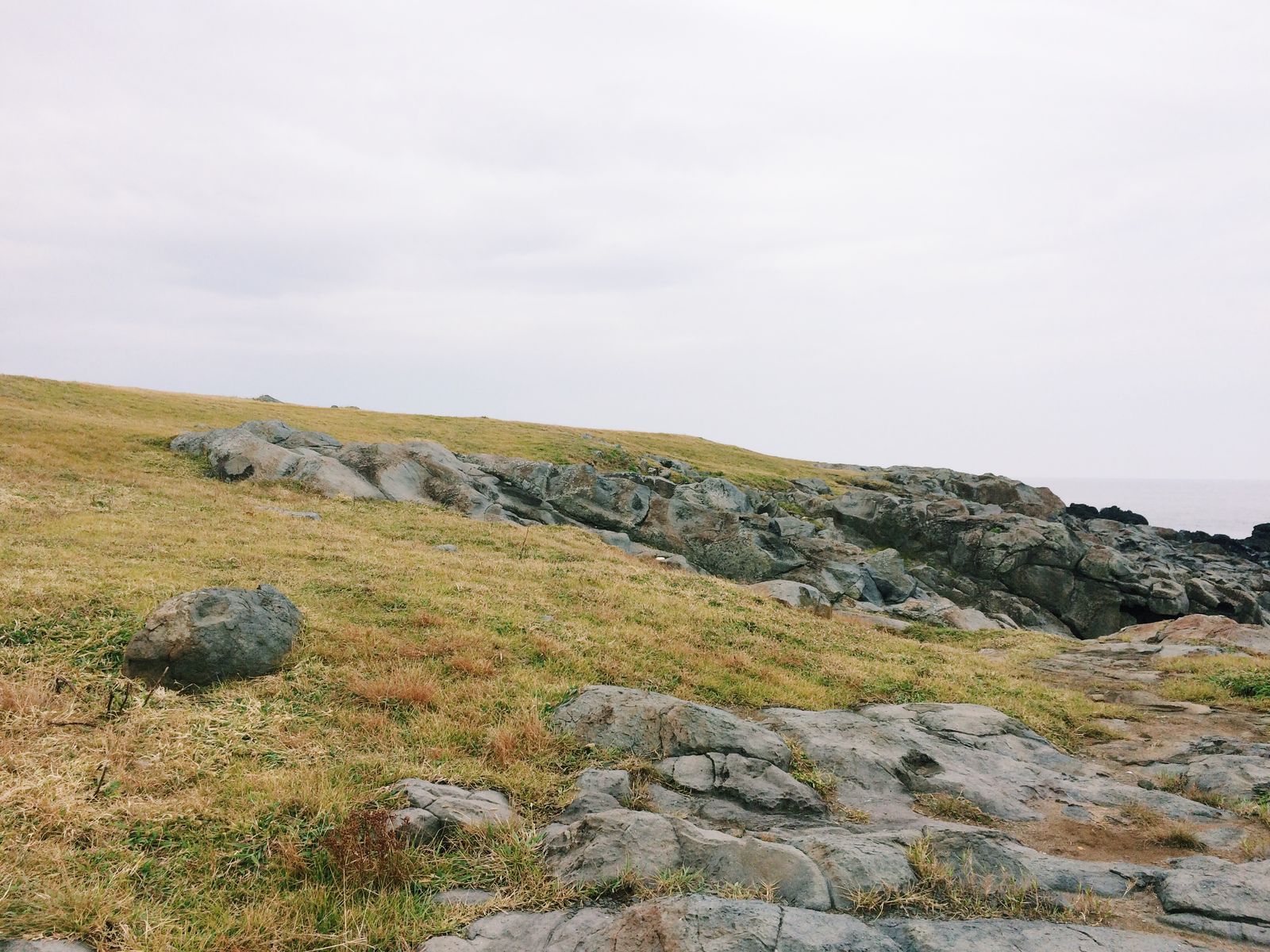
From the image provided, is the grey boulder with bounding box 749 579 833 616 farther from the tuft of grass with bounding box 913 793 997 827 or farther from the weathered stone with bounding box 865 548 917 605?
the tuft of grass with bounding box 913 793 997 827

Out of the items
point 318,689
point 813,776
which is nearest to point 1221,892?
point 813,776

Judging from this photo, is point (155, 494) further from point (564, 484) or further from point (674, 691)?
point (674, 691)

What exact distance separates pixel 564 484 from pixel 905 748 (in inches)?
1359

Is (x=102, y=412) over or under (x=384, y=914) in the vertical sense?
over

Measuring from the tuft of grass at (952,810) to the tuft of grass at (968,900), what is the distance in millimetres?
2742

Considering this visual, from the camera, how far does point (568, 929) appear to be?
643cm

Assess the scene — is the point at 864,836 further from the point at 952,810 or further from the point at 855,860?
the point at 952,810

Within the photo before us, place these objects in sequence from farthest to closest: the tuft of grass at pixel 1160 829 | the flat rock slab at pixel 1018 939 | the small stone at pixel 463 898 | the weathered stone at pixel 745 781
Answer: the weathered stone at pixel 745 781 < the tuft of grass at pixel 1160 829 < the small stone at pixel 463 898 < the flat rock slab at pixel 1018 939

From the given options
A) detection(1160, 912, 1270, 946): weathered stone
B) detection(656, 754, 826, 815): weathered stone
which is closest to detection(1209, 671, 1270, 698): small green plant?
detection(1160, 912, 1270, 946): weathered stone

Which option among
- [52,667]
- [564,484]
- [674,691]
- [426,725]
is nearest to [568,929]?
[426,725]

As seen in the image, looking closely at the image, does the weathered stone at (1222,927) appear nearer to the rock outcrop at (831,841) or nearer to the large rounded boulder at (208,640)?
the rock outcrop at (831,841)

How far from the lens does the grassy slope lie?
22.2ft

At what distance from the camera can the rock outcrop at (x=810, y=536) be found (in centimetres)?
3903

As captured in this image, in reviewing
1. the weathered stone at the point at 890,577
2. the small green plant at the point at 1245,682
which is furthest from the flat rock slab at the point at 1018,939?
the weathered stone at the point at 890,577
